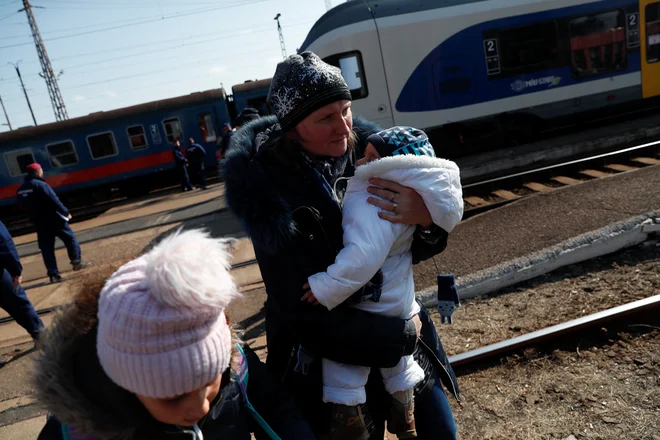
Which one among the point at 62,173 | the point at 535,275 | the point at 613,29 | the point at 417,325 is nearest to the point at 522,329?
the point at 535,275

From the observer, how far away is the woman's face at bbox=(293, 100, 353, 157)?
1534 millimetres

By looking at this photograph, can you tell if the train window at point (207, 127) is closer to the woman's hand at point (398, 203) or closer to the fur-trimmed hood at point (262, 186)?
the fur-trimmed hood at point (262, 186)

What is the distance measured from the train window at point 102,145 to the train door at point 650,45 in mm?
16941

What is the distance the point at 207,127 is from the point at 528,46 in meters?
12.0

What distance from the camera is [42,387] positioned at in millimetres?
1144

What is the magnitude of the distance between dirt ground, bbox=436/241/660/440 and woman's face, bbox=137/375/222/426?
1837 millimetres

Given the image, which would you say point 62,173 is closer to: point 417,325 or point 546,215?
point 546,215

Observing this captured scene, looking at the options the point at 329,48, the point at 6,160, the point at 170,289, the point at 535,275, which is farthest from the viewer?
the point at 6,160

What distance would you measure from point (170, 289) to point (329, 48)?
396 inches

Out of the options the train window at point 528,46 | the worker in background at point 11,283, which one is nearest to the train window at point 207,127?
the train window at point 528,46

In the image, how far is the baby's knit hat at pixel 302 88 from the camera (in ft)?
4.97

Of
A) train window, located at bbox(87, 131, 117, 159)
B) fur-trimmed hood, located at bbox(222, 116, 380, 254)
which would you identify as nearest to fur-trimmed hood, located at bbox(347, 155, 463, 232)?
fur-trimmed hood, located at bbox(222, 116, 380, 254)

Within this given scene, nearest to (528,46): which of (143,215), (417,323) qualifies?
(417,323)

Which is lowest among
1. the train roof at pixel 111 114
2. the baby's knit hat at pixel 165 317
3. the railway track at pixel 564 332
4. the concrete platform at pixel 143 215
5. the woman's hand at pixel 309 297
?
the railway track at pixel 564 332
